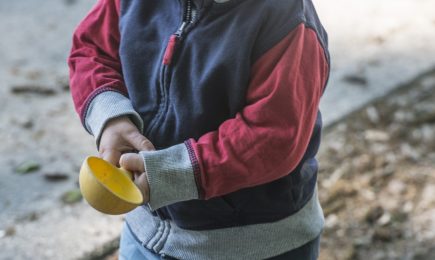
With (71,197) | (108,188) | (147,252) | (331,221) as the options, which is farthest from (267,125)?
(71,197)

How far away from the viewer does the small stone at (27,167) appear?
208 cm

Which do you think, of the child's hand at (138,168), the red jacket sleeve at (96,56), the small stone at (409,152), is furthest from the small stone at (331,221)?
the child's hand at (138,168)

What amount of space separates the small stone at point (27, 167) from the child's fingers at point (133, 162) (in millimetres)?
1191

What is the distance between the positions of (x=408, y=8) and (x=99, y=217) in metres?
1.87

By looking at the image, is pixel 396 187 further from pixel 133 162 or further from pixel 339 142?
pixel 133 162

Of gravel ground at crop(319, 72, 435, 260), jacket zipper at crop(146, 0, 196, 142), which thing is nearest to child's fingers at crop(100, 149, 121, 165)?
jacket zipper at crop(146, 0, 196, 142)

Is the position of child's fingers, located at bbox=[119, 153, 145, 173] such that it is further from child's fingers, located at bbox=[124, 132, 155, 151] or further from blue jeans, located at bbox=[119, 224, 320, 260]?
blue jeans, located at bbox=[119, 224, 320, 260]

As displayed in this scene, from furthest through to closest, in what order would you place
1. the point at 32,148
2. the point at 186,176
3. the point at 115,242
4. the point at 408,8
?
the point at 408,8, the point at 32,148, the point at 115,242, the point at 186,176

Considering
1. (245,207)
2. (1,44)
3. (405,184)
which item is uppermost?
(245,207)

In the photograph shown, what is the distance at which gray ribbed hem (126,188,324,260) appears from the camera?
1.11 m

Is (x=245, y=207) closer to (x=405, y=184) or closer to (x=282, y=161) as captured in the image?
(x=282, y=161)

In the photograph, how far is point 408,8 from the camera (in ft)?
10.3

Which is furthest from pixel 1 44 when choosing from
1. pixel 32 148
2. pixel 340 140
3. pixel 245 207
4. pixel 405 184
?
pixel 245 207

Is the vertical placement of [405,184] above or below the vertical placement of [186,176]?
below
